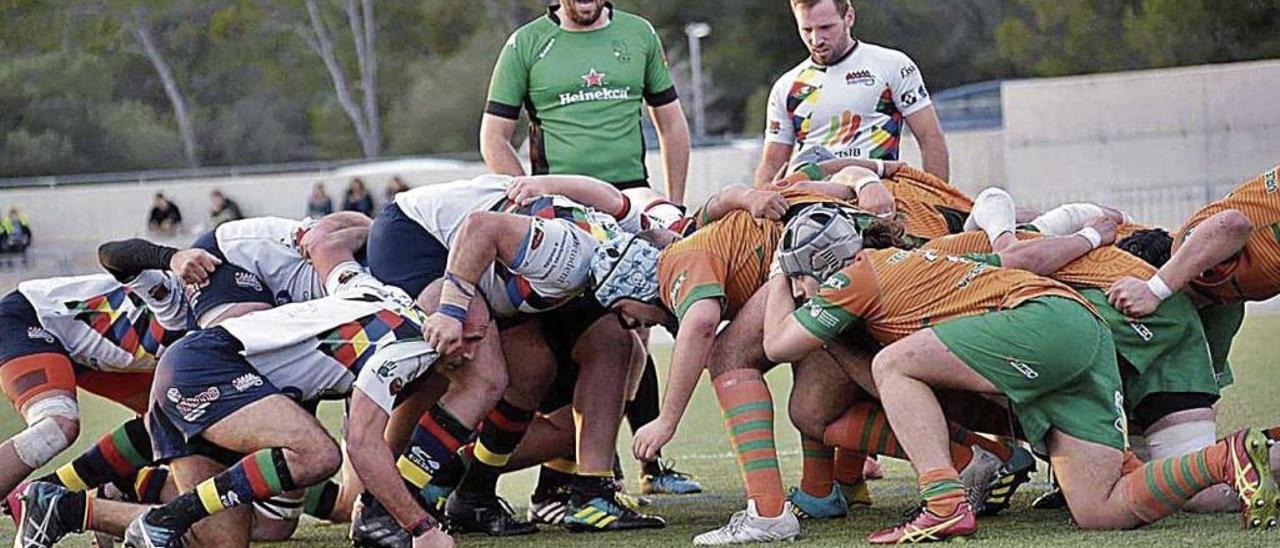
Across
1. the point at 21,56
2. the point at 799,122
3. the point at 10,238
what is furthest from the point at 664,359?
the point at 21,56

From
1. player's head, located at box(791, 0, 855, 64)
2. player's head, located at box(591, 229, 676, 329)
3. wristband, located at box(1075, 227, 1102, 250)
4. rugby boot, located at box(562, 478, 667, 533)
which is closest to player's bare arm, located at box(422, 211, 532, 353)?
player's head, located at box(591, 229, 676, 329)

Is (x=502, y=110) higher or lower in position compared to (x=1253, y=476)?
→ higher

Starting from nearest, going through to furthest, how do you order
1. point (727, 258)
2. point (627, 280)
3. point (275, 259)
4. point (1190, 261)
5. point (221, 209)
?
point (1190, 261), point (627, 280), point (727, 258), point (275, 259), point (221, 209)

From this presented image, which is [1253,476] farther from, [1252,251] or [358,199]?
[358,199]

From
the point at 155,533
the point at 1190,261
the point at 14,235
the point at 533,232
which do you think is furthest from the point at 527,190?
the point at 14,235

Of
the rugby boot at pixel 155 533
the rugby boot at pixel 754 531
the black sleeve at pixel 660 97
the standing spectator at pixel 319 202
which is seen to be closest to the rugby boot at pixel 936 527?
the rugby boot at pixel 754 531

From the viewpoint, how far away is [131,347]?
6086mm

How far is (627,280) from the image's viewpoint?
5.44 meters

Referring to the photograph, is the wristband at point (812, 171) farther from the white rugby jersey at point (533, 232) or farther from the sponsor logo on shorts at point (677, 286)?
the sponsor logo on shorts at point (677, 286)

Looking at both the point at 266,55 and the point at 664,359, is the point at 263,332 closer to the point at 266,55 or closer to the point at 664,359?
the point at 664,359

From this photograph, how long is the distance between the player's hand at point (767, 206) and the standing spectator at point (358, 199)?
18.5 meters

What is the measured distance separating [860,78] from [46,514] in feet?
11.0

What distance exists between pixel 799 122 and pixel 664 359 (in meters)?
5.88

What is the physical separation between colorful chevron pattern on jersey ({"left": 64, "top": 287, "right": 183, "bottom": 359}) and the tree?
33.1m
